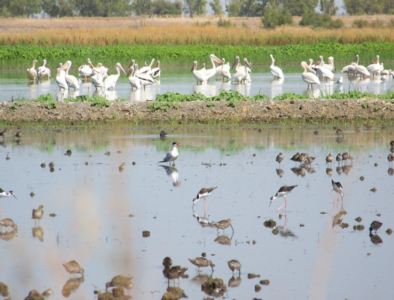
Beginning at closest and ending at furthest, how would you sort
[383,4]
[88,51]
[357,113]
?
[357,113] < [88,51] < [383,4]

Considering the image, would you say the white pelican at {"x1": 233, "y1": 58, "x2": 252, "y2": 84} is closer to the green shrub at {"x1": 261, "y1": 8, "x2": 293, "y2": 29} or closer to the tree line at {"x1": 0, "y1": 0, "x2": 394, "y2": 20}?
the green shrub at {"x1": 261, "y1": 8, "x2": 293, "y2": 29}

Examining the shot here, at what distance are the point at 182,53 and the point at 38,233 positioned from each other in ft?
111

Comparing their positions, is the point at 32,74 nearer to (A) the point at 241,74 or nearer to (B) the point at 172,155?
(A) the point at 241,74

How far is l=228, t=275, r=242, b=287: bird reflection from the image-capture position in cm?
591

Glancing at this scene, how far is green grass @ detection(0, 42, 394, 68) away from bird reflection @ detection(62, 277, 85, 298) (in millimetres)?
32544

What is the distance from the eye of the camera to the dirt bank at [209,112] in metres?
15.1

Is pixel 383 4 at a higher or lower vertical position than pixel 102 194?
higher

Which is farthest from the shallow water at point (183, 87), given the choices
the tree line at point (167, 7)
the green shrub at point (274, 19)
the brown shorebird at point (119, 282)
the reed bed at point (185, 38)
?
the tree line at point (167, 7)

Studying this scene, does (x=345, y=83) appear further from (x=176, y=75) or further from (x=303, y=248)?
(x=303, y=248)

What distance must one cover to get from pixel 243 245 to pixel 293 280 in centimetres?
111

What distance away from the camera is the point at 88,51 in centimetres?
3962

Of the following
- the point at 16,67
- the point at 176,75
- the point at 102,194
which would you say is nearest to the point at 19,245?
the point at 102,194

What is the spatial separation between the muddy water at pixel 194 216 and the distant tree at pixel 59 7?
76887 mm

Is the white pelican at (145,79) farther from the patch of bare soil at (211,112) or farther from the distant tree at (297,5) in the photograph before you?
the distant tree at (297,5)
